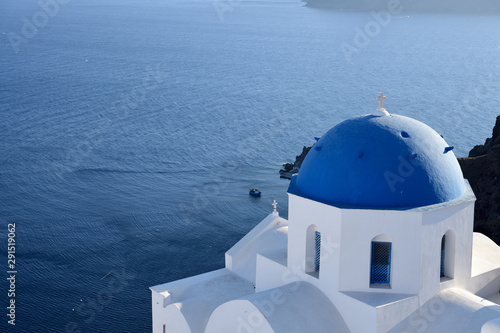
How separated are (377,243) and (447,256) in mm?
1696

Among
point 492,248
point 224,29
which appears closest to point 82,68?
point 224,29

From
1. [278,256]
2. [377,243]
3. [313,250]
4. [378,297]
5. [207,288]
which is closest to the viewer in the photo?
[378,297]

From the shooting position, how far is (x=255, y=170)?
4988 cm

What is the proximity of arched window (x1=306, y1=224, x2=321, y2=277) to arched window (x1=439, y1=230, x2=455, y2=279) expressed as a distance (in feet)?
8.48

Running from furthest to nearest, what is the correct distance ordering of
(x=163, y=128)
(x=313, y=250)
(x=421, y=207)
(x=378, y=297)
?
(x=163, y=128) → (x=313, y=250) → (x=378, y=297) → (x=421, y=207)

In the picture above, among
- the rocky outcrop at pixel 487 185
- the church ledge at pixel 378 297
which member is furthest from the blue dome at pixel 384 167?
the rocky outcrop at pixel 487 185

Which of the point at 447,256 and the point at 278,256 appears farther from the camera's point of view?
the point at 278,256

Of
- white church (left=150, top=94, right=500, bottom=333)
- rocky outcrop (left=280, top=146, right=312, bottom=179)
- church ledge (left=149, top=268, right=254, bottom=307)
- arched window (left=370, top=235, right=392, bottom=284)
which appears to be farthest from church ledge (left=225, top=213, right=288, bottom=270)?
rocky outcrop (left=280, top=146, right=312, bottom=179)

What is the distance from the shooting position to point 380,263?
13531mm

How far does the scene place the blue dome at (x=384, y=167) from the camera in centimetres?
1325

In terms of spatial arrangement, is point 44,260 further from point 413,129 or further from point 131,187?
point 413,129

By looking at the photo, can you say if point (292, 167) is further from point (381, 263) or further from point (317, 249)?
point (381, 263)

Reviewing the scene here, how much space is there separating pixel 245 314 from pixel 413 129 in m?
5.27

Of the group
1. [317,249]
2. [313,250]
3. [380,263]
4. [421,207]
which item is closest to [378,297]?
[380,263]
